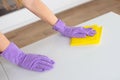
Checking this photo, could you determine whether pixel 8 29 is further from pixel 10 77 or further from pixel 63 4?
pixel 10 77

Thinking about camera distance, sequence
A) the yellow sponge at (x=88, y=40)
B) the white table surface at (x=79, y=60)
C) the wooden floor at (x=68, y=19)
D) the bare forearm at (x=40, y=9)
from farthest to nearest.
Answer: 1. the wooden floor at (x=68, y=19)
2. the bare forearm at (x=40, y=9)
3. the yellow sponge at (x=88, y=40)
4. the white table surface at (x=79, y=60)

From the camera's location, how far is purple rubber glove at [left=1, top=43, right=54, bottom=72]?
898mm

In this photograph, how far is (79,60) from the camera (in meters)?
0.91

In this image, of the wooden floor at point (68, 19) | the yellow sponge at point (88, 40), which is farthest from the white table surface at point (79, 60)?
the wooden floor at point (68, 19)

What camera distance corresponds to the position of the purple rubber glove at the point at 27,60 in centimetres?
90

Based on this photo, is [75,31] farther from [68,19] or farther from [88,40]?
[68,19]

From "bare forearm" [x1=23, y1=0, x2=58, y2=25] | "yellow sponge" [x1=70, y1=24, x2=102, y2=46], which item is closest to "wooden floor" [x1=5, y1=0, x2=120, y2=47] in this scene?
"bare forearm" [x1=23, y1=0, x2=58, y2=25]

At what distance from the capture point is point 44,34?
7.76ft

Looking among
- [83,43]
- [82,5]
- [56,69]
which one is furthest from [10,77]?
[82,5]

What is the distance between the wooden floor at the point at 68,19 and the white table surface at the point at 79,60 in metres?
1.26

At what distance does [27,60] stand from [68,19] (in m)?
1.69

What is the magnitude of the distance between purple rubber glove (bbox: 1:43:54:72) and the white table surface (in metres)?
0.02

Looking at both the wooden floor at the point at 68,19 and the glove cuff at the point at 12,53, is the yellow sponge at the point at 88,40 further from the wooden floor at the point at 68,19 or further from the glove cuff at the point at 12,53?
the wooden floor at the point at 68,19

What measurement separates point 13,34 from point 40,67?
1.66 m
